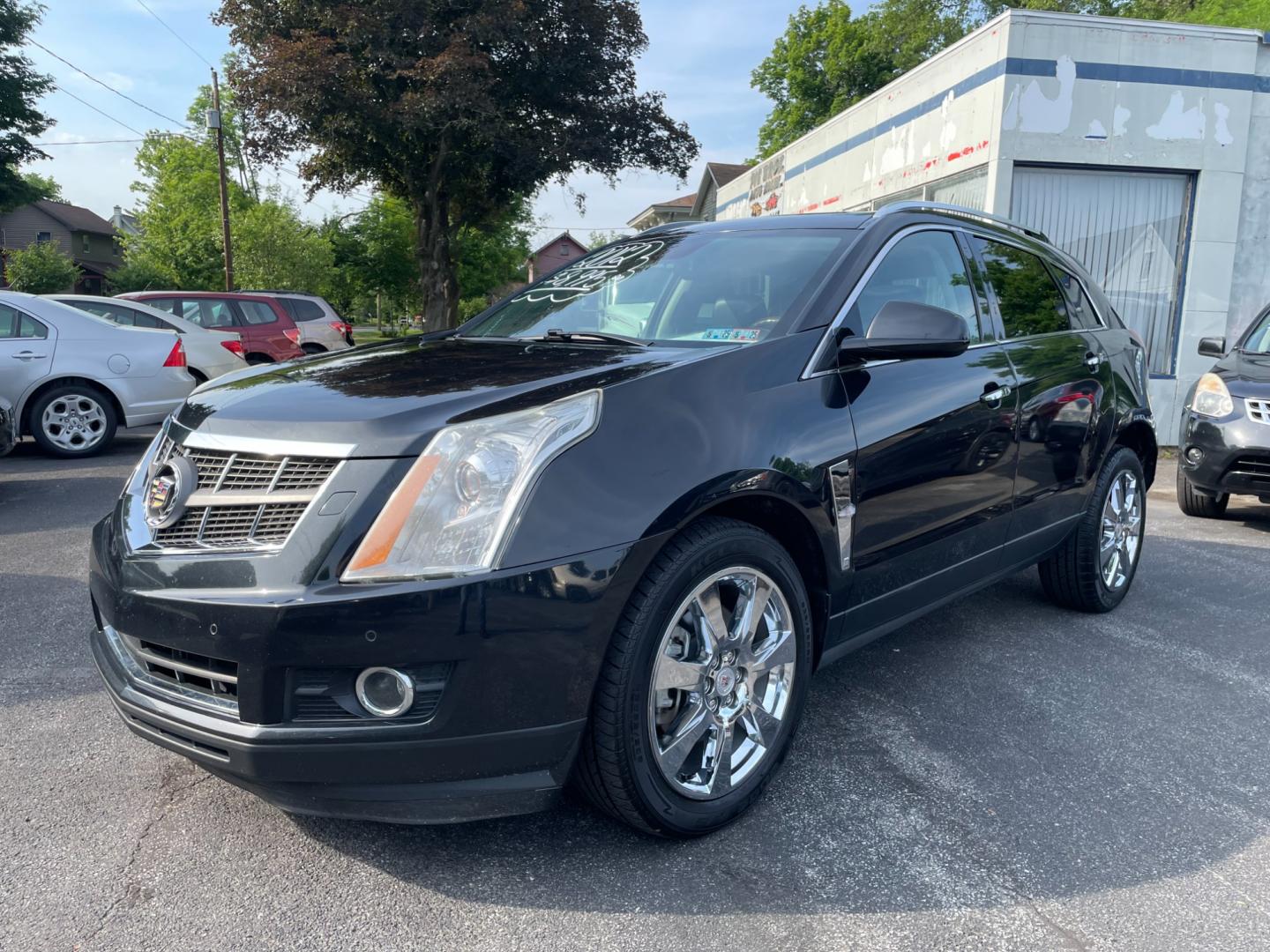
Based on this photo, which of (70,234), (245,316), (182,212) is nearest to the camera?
(245,316)

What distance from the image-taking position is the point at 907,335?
9.79ft

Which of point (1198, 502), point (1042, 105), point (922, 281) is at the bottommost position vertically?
point (1198, 502)

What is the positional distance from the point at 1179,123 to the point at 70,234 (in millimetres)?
73133

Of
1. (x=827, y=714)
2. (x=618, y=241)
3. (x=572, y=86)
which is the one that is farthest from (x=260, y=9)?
(x=827, y=714)

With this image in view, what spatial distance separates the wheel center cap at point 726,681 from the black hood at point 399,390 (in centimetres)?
83

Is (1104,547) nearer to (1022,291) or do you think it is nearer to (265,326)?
(1022,291)

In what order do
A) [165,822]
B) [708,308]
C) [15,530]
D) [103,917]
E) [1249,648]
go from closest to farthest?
1. [103,917]
2. [165,822]
3. [708,308]
4. [1249,648]
5. [15,530]

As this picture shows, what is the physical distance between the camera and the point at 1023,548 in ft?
13.4

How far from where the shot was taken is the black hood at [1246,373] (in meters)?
6.88

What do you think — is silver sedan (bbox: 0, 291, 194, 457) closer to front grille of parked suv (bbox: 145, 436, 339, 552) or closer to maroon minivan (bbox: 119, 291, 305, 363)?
maroon minivan (bbox: 119, 291, 305, 363)

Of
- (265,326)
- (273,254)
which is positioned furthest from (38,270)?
(265,326)

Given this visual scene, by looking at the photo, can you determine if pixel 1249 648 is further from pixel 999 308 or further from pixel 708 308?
pixel 708 308

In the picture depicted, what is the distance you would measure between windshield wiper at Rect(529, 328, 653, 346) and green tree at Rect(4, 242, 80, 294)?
49443 mm

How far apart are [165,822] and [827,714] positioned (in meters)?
2.13
